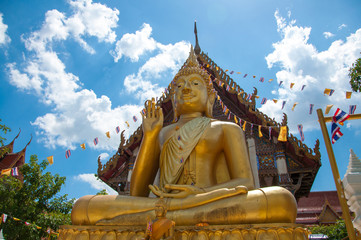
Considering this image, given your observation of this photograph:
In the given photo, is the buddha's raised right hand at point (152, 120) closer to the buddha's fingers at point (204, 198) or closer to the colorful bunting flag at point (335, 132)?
the buddha's fingers at point (204, 198)

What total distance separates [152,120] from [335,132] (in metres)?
2.16

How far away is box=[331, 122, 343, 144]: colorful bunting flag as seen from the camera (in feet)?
10.7

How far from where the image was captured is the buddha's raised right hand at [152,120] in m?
2.77

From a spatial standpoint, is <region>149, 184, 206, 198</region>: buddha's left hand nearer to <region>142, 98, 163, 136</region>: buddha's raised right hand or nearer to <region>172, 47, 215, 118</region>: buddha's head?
<region>142, 98, 163, 136</region>: buddha's raised right hand

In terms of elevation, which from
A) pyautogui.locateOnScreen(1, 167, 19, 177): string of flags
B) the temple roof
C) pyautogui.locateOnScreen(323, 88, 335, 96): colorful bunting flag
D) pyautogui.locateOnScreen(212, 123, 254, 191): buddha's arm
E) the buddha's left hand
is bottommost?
the buddha's left hand

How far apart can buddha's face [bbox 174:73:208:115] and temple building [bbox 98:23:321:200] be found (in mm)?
2704

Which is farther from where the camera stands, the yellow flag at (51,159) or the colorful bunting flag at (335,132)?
the yellow flag at (51,159)

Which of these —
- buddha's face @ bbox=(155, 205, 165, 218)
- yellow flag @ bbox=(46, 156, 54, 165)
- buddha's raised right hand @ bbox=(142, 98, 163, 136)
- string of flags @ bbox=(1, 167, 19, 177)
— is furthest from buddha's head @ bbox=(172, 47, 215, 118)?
string of flags @ bbox=(1, 167, 19, 177)

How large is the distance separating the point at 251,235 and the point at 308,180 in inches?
250

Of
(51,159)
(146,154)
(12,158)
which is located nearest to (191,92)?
(146,154)

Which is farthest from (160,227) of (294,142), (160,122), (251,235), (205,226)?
(294,142)

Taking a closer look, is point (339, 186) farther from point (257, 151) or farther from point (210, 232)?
point (257, 151)

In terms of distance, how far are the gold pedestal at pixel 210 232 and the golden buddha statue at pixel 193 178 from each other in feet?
0.37

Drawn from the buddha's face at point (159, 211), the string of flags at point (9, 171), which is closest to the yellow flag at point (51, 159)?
the string of flags at point (9, 171)
